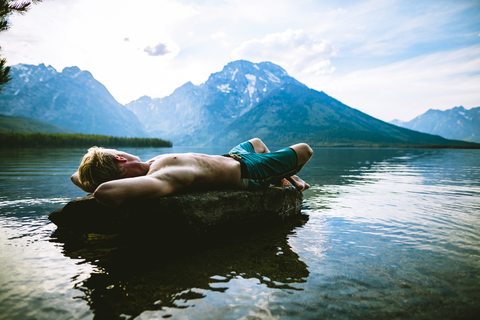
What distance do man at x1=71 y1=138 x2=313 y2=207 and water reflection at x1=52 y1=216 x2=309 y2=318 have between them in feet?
2.88

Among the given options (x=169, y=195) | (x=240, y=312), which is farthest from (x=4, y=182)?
(x=240, y=312)

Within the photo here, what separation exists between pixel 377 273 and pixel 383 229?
82.8 inches

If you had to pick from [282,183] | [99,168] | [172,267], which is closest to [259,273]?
[172,267]

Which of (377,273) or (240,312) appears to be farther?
(377,273)

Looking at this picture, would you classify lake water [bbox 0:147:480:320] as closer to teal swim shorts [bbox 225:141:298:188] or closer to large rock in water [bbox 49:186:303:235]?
large rock in water [bbox 49:186:303:235]

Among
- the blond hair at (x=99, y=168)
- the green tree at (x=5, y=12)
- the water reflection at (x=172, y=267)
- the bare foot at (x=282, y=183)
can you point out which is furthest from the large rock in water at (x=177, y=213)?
the green tree at (x=5, y=12)

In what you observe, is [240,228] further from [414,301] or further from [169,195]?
[414,301]

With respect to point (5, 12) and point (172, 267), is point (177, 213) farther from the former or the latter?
point (5, 12)

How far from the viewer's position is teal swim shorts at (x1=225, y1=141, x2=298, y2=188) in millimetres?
5383

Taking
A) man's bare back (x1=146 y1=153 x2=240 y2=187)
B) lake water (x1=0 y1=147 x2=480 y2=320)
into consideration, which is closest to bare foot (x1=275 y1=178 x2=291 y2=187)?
lake water (x1=0 y1=147 x2=480 y2=320)

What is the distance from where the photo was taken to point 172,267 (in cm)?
341

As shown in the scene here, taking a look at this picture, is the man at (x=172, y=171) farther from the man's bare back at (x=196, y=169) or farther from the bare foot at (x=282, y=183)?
the bare foot at (x=282, y=183)

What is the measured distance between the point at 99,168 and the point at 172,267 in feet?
6.37

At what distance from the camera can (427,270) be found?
328cm
